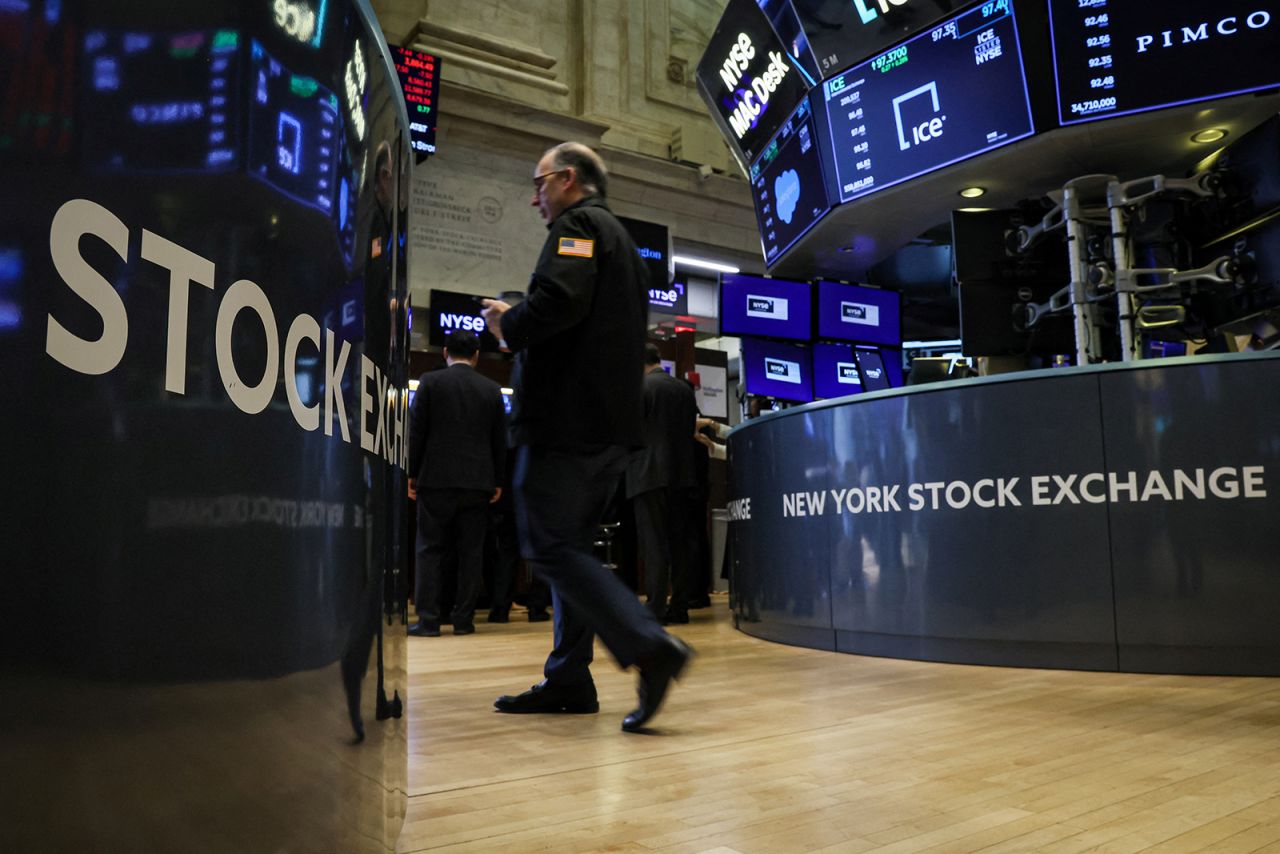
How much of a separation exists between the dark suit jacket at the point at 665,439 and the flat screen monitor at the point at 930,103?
190cm

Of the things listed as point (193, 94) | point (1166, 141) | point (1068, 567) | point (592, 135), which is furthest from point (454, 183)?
point (193, 94)

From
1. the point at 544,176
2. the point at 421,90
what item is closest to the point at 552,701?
the point at 544,176

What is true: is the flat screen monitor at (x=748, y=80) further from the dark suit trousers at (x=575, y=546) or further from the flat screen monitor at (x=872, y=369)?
the dark suit trousers at (x=575, y=546)

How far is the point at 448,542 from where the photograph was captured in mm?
5281

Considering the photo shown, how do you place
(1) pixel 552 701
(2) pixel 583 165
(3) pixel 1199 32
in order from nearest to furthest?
1. (1) pixel 552 701
2. (2) pixel 583 165
3. (3) pixel 1199 32

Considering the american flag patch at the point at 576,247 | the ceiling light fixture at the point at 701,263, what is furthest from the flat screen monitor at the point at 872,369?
the ceiling light fixture at the point at 701,263

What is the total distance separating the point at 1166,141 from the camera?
5422mm

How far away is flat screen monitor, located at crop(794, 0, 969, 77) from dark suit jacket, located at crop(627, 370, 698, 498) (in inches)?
92.1

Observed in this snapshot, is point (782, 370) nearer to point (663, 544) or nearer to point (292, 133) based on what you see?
point (663, 544)

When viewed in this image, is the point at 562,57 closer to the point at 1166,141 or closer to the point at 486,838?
the point at 1166,141

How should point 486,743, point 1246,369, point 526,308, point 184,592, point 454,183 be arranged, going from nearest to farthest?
point 184,592 < point 486,743 < point 526,308 < point 1246,369 < point 454,183

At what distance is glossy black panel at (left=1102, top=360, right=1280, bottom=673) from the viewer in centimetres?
322

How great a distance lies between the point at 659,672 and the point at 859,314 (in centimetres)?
528

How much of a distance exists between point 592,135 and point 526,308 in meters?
9.18
